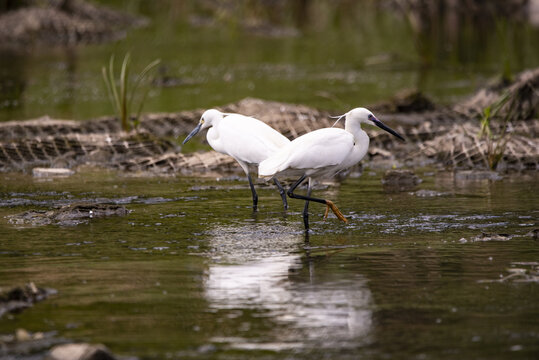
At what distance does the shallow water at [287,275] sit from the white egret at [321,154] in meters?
0.46

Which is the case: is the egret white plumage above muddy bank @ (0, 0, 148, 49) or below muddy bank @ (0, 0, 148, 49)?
below

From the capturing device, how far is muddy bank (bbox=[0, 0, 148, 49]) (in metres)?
31.0

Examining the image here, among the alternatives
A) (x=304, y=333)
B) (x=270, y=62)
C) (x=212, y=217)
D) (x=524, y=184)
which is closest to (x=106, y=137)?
(x=212, y=217)

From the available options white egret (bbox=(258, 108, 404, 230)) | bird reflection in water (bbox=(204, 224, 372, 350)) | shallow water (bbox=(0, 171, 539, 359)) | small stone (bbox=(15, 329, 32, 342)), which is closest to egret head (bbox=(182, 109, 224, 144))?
shallow water (bbox=(0, 171, 539, 359))

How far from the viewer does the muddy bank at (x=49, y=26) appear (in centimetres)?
3102

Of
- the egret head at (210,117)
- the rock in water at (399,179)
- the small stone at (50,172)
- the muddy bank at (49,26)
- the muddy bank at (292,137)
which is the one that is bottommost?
the rock in water at (399,179)

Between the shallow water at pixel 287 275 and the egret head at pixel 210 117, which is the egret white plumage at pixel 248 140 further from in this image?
the shallow water at pixel 287 275

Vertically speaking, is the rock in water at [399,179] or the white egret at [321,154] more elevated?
the white egret at [321,154]

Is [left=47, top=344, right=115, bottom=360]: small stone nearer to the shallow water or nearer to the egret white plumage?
the shallow water

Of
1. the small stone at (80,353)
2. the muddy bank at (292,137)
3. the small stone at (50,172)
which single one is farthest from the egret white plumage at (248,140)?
the small stone at (80,353)

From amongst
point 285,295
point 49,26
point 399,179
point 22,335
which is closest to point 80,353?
point 22,335

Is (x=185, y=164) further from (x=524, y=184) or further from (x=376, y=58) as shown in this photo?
(x=376, y=58)

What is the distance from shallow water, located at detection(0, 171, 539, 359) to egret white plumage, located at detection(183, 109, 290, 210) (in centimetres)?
47

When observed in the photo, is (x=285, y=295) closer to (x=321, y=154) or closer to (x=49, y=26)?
(x=321, y=154)
